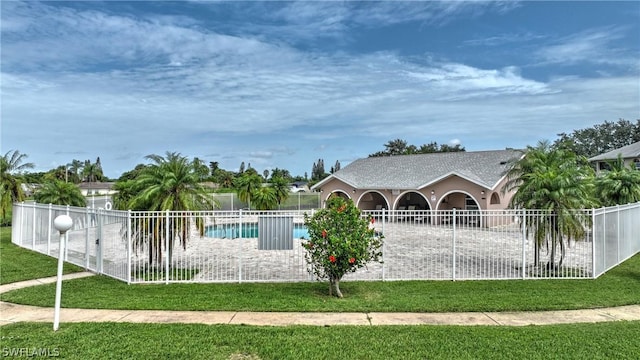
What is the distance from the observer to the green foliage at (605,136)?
57.4 metres

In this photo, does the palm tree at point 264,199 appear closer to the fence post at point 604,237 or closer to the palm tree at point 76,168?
the fence post at point 604,237

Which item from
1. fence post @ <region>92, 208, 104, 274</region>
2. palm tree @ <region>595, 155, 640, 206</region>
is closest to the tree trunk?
fence post @ <region>92, 208, 104, 274</region>

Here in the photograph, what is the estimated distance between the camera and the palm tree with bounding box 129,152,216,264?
10.1 meters

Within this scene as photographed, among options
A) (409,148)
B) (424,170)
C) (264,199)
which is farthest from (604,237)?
(409,148)

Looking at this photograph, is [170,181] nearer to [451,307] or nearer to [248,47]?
[451,307]

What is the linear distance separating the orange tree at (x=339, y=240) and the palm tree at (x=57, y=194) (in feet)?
40.9

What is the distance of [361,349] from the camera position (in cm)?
518

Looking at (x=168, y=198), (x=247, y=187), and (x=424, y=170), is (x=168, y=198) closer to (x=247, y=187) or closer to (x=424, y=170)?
(x=247, y=187)

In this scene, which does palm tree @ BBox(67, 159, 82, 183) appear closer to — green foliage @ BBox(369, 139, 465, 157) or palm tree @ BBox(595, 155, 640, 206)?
green foliage @ BBox(369, 139, 465, 157)

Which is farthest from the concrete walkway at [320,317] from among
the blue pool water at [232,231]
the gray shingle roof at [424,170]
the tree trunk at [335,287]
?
the gray shingle roof at [424,170]

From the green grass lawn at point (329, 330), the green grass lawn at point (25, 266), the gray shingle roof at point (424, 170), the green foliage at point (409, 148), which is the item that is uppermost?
the green foliage at point (409, 148)

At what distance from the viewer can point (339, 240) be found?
25.1 feet

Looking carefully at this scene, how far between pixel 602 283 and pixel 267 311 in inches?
312

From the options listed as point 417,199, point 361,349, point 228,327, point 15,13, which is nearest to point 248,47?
point 15,13
